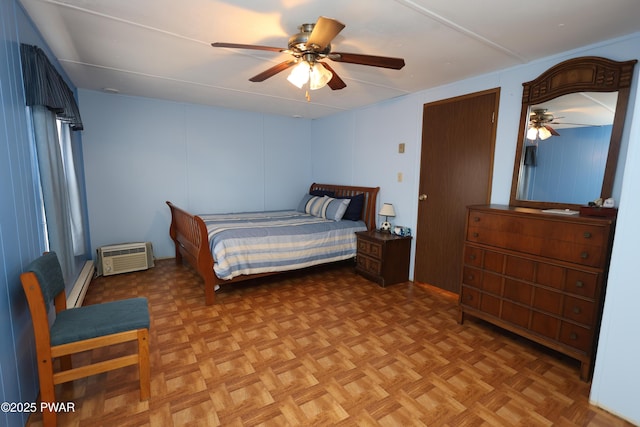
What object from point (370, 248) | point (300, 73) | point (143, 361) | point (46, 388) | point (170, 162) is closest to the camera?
point (46, 388)

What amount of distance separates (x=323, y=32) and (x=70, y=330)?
214 cm

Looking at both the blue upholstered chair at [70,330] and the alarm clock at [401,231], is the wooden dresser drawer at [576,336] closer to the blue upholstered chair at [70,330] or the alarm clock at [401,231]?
the alarm clock at [401,231]

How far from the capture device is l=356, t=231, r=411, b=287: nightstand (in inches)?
140

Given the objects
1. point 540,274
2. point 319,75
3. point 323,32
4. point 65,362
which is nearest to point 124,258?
point 65,362

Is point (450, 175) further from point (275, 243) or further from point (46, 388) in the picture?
point (46, 388)

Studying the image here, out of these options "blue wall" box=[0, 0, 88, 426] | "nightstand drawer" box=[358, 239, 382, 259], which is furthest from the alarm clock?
"blue wall" box=[0, 0, 88, 426]

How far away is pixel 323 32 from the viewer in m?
1.72

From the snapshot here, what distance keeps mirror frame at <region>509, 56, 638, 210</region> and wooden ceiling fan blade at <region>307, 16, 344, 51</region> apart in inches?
75.7

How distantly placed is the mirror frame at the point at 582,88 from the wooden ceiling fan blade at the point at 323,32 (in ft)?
6.31

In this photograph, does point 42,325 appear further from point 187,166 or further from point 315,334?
point 187,166

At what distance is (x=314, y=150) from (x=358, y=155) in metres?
1.31

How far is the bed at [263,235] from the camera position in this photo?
3.01 m

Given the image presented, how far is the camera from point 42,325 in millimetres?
1455

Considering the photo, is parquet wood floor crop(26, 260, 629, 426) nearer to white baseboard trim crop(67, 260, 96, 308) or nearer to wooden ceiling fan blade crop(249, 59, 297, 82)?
white baseboard trim crop(67, 260, 96, 308)
